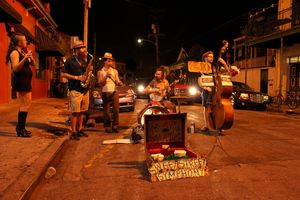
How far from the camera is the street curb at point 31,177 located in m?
3.73

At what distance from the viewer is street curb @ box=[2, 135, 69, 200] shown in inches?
147

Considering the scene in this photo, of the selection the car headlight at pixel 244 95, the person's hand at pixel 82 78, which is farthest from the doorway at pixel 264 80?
the person's hand at pixel 82 78

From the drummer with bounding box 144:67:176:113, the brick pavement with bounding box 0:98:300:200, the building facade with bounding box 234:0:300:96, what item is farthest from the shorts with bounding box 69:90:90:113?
the building facade with bounding box 234:0:300:96

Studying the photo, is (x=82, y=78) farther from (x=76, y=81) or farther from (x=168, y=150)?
(x=168, y=150)

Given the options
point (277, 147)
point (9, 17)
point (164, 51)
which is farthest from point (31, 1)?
point (164, 51)

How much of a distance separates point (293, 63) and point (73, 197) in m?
19.9

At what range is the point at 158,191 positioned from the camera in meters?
4.11

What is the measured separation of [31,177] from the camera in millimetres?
4312

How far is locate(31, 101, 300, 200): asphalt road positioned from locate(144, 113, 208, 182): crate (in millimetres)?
116

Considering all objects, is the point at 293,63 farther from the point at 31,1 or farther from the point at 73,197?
the point at 73,197

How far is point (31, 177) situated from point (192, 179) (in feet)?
6.96

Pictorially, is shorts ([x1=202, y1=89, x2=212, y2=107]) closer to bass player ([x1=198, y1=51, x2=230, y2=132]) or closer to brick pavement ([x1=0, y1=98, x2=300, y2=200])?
bass player ([x1=198, y1=51, x2=230, y2=132])

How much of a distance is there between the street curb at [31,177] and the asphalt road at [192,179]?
0.45 ft

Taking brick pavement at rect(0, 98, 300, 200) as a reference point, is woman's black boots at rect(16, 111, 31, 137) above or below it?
above
